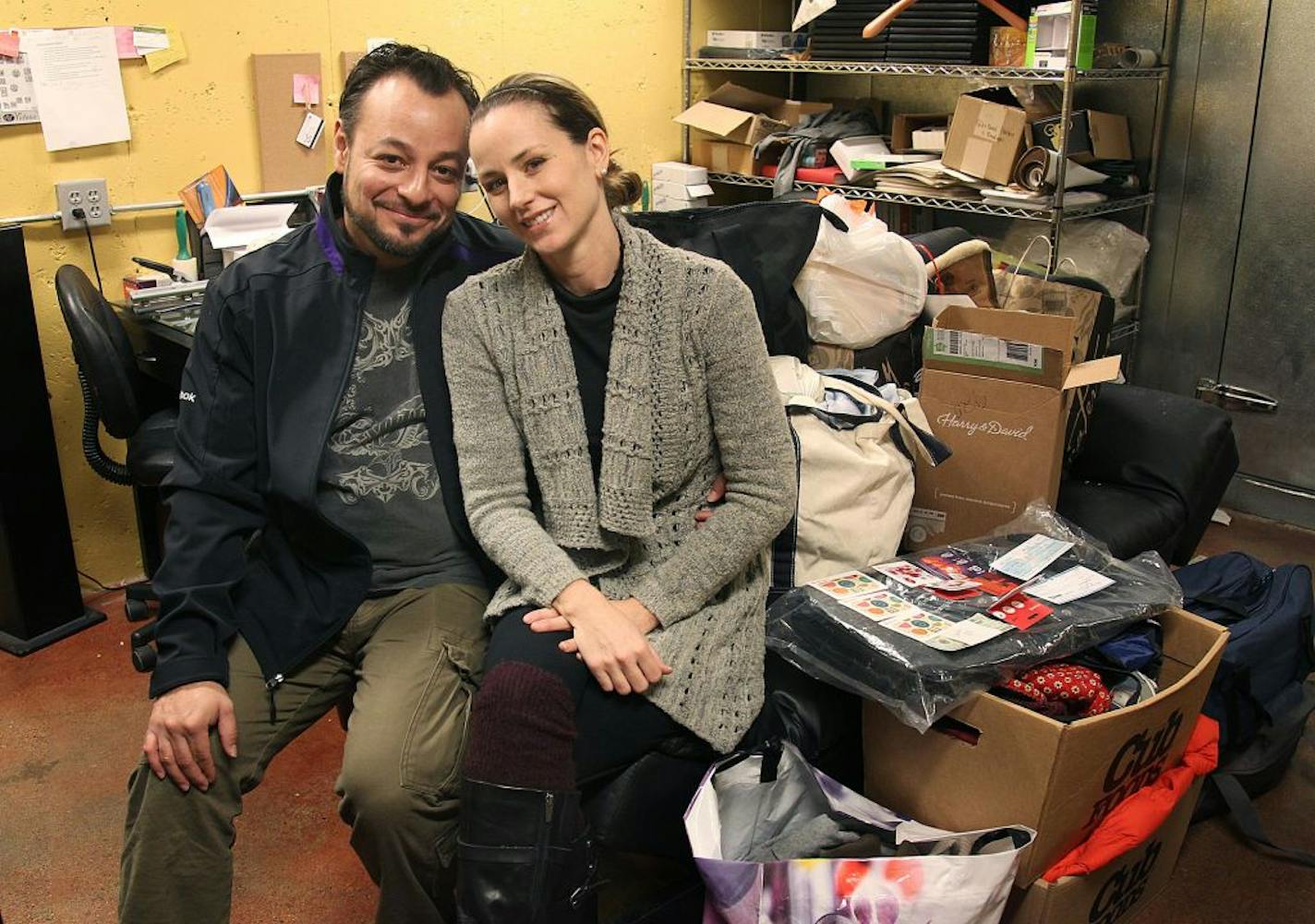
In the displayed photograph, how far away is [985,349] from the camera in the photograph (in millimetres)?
2180

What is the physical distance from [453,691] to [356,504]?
1.04ft

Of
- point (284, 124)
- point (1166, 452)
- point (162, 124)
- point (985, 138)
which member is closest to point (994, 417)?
point (1166, 452)

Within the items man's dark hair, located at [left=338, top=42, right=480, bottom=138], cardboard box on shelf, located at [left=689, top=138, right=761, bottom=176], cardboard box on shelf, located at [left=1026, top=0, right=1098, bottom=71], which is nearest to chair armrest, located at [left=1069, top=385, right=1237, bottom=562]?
cardboard box on shelf, located at [left=1026, top=0, right=1098, bottom=71]

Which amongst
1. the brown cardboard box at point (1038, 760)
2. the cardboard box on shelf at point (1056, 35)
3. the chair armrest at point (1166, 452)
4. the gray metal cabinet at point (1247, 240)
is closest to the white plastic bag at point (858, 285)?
the chair armrest at point (1166, 452)

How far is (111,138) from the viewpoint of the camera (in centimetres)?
295

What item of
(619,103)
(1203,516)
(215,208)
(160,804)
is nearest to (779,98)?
(619,103)

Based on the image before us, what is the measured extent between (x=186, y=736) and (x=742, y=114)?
3.00 metres

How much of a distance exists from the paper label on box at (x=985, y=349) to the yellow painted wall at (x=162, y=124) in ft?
6.33

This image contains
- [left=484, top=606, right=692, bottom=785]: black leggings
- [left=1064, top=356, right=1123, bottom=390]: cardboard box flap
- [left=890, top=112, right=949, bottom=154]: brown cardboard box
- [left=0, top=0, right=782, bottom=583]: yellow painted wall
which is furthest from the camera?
[left=890, top=112, right=949, bottom=154]: brown cardboard box

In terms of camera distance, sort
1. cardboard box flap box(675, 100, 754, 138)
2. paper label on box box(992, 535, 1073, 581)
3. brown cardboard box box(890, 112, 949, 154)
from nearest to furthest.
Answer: paper label on box box(992, 535, 1073, 581) < brown cardboard box box(890, 112, 949, 154) < cardboard box flap box(675, 100, 754, 138)

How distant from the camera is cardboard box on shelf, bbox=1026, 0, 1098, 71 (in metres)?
3.25

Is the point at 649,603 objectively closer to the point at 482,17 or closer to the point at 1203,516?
the point at 1203,516

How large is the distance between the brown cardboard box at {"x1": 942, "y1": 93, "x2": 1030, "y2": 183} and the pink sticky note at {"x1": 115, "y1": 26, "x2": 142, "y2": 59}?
7.30ft

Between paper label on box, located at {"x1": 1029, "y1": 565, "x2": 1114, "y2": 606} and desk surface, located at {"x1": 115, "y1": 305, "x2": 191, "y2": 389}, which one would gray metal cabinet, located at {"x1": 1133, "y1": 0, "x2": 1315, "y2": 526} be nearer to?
paper label on box, located at {"x1": 1029, "y1": 565, "x2": 1114, "y2": 606}
